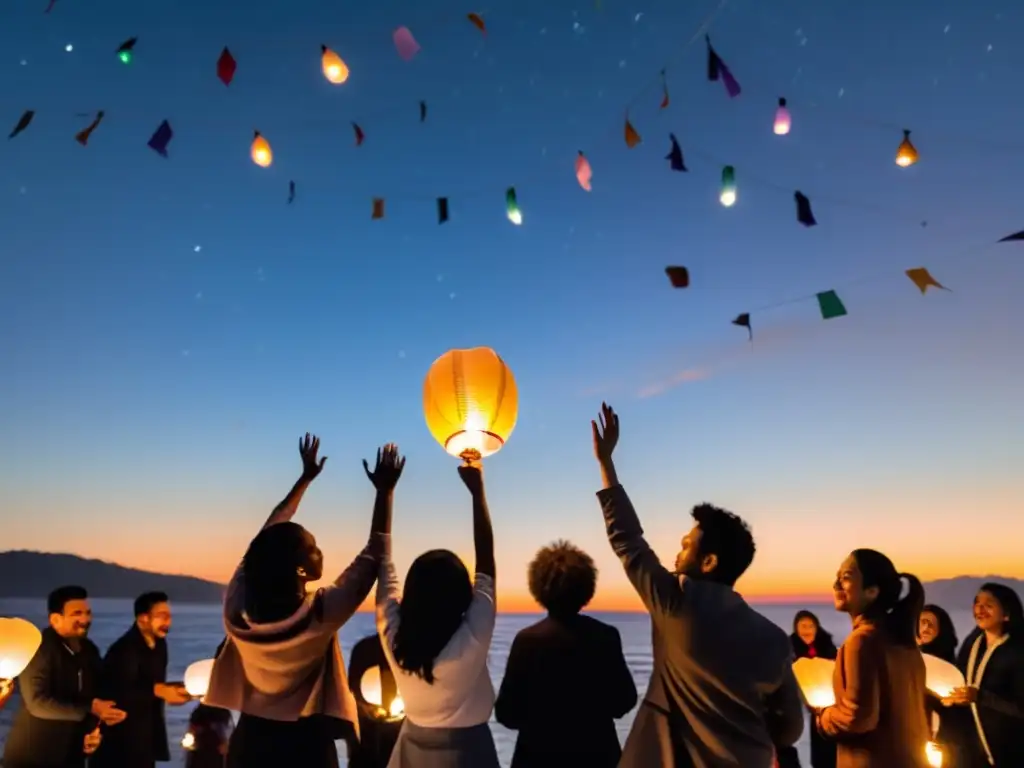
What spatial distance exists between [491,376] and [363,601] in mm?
1191

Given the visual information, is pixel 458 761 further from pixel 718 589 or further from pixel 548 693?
pixel 718 589

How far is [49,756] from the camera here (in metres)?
4.03

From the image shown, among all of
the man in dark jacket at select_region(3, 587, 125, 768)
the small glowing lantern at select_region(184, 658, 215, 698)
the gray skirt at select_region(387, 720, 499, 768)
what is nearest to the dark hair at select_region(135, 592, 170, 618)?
the man in dark jacket at select_region(3, 587, 125, 768)

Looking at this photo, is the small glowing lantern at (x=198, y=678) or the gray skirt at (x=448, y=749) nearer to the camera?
the gray skirt at (x=448, y=749)

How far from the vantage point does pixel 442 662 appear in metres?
2.02

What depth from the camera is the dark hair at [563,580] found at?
274cm

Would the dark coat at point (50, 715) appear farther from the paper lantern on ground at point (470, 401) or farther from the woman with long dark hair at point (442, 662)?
the woman with long dark hair at point (442, 662)

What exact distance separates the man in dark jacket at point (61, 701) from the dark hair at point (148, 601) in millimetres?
260

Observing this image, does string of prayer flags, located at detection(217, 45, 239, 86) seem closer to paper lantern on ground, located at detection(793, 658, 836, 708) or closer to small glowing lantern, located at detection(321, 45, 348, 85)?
small glowing lantern, located at detection(321, 45, 348, 85)

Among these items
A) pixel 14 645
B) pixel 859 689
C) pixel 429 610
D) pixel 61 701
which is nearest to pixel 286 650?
pixel 429 610

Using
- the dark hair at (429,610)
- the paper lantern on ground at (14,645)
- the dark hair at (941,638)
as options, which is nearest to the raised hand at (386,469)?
the dark hair at (429,610)

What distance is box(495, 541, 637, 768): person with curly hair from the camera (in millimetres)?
2623

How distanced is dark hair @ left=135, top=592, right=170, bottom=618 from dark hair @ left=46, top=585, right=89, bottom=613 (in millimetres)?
278

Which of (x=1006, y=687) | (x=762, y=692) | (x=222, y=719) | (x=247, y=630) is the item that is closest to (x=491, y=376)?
(x=247, y=630)
